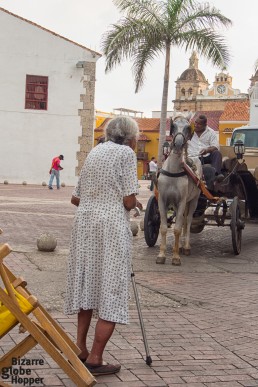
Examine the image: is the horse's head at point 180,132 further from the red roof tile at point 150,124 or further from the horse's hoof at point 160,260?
the red roof tile at point 150,124

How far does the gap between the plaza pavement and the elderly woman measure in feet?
1.23

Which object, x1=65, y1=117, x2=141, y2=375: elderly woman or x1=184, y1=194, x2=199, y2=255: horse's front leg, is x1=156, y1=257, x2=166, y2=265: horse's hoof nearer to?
x1=184, y1=194, x2=199, y2=255: horse's front leg

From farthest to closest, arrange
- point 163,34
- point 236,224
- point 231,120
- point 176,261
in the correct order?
1. point 231,120
2. point 163,34
3. point 236,224
4. point 176,261

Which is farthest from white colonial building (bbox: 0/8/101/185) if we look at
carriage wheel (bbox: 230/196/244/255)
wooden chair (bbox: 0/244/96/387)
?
wooden chair (bbox: 0/244/96/387)

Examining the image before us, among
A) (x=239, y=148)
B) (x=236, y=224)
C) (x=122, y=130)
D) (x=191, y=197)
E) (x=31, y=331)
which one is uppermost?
(x=122, y=130)

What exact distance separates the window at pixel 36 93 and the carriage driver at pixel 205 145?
2214 cm

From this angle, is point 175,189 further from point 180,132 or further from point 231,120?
point 231,120

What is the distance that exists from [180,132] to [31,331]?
5682mm

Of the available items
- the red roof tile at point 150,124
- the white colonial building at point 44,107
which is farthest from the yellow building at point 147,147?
the white colonial building at point 44,107

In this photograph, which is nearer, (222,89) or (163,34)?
(163,34)

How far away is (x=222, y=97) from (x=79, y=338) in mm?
92574

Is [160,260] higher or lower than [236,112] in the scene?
lower

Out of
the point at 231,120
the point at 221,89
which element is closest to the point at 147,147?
the point at 231,120

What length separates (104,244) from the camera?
4262 mm
